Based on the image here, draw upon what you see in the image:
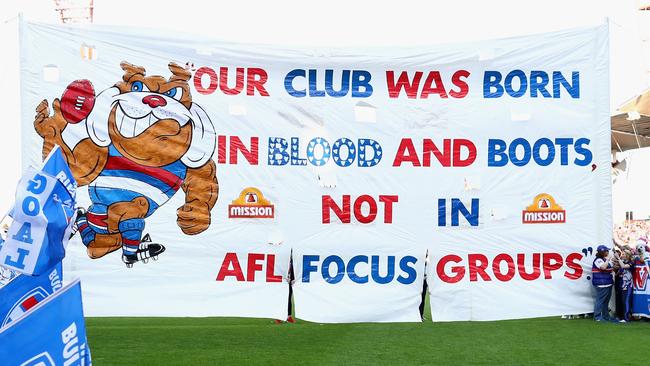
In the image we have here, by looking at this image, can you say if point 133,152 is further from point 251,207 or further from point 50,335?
point 50,335

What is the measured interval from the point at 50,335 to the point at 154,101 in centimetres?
667

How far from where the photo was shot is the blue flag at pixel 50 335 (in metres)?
2.76

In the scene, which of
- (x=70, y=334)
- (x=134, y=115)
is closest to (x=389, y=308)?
(x=134, y=115)

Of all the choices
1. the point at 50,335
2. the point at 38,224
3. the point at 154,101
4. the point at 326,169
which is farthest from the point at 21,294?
the point at 326,169

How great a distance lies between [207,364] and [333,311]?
1865 mm

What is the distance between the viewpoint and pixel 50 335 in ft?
9.66

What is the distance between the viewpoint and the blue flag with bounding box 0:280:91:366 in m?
2.76

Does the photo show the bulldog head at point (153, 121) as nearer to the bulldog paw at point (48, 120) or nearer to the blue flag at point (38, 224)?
the bulldog paw at point (48, 120)

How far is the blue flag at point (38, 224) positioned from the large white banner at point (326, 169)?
495cm

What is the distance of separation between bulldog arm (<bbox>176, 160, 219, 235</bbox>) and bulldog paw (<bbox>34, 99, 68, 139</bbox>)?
163 centimetres

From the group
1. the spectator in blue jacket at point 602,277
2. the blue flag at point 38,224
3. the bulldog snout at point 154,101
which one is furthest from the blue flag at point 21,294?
the spectator in blue jacket at point 602,277

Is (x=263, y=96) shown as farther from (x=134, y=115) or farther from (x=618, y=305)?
(x=618, y=305)

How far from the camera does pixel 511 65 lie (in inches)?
382

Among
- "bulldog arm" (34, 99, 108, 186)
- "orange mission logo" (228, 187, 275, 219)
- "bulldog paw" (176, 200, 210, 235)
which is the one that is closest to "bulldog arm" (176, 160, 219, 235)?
"bulldog paw" (176, 200, 210, 235)
